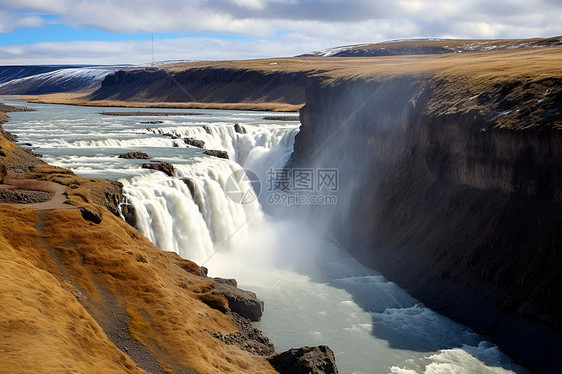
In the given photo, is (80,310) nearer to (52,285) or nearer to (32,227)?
(52,285)

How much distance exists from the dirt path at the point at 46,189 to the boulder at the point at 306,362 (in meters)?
9.60

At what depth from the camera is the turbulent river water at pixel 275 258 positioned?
2248 cm

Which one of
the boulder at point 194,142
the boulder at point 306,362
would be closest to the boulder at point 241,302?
the boulder at point 306,362

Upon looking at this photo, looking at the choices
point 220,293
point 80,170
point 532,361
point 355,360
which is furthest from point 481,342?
point 80,170

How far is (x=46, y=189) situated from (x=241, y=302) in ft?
31.5

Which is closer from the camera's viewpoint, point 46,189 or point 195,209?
point 46,189

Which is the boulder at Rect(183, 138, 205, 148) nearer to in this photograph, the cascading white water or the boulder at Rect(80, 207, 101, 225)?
the cascading white water

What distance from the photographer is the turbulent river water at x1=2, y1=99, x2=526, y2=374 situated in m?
22.5

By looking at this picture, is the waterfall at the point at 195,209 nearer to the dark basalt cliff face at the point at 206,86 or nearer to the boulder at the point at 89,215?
the boulder at the point at 89,215

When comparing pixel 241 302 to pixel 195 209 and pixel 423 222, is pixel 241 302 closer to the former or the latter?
pixel 195 209

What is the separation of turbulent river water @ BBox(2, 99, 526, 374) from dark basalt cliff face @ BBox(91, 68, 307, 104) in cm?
6112

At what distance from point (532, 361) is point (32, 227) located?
17.8 meters

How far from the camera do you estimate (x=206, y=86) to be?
130500mm

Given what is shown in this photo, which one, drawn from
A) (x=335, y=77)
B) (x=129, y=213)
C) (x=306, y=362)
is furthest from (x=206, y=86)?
(x=306, y=362)
